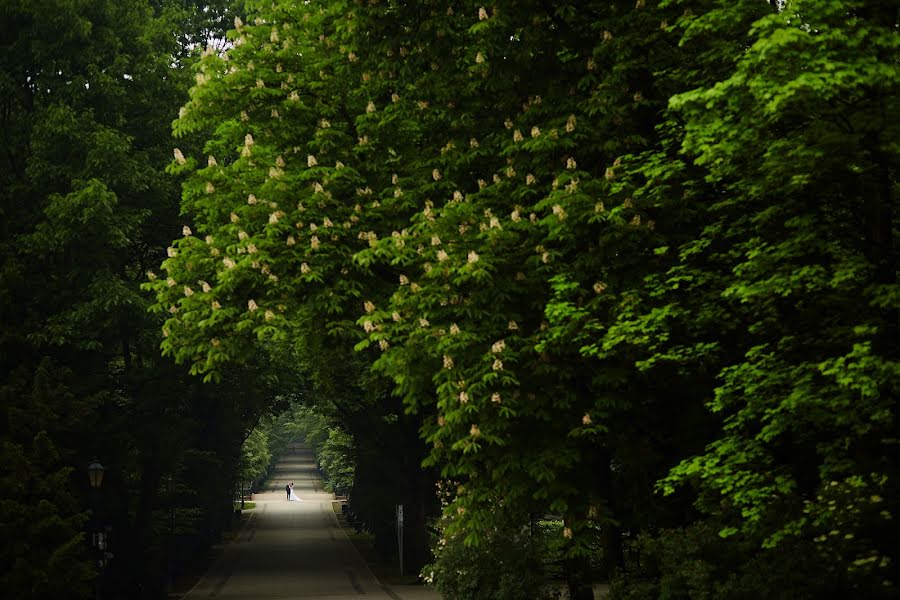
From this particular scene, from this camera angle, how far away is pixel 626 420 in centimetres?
1614

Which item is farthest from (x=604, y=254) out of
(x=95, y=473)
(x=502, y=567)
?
(x=95, y=473)

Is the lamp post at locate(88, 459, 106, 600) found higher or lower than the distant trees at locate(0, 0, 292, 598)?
lower

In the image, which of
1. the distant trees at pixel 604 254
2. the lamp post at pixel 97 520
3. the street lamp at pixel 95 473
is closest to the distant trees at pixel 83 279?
the lamp post at pixel 97 520

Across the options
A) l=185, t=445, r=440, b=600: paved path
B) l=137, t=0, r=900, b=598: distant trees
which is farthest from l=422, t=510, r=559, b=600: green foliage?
l=185, t=445, r=440, b=600: paved path

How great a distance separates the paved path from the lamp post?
833 cm

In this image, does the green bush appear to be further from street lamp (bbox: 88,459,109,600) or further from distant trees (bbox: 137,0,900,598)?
street lamp (bbox: 88,459,109,600)

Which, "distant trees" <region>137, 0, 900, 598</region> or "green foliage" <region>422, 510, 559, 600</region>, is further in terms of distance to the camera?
"green foliage" <region>422, 510, 559, 600</region>

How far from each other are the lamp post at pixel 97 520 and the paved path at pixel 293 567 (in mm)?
8329

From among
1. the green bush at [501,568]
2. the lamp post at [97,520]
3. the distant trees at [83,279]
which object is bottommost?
the green bush at [501,568]

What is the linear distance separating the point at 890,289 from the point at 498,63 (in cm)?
711

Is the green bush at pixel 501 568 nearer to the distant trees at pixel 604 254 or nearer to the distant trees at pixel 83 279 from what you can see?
the distant trees at pixel 604 254

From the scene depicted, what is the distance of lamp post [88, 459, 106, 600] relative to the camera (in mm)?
27594

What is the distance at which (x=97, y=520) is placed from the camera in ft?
97.5

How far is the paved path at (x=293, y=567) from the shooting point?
38.2m
